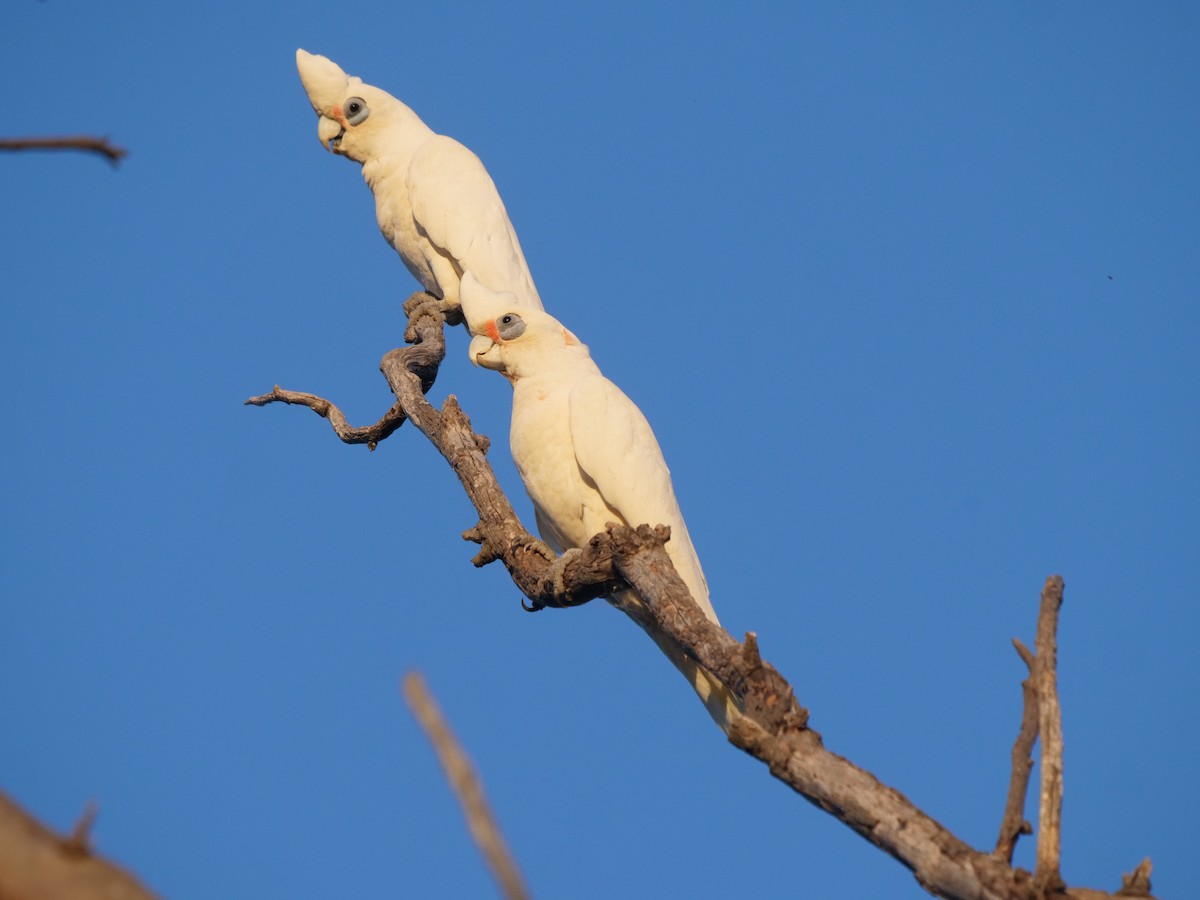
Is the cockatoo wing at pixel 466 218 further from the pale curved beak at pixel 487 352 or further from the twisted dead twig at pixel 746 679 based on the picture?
the twisted dead twig at pixel 746 679

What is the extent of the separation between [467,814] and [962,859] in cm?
274

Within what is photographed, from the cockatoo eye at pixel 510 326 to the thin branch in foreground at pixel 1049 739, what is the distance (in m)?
3.57

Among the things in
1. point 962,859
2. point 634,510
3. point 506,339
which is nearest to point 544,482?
point 634,510

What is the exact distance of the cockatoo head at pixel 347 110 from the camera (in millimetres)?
9406

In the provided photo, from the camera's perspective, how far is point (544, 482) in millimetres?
6434

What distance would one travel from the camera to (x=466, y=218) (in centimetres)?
881

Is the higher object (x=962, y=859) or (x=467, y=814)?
(x=962, y=859)

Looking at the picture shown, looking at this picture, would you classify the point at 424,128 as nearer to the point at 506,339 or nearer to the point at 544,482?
the point at 506,339

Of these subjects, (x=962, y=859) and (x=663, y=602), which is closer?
(x=962, y=859)

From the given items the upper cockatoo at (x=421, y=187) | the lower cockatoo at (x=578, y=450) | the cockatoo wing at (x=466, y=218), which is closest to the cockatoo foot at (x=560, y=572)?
the lower cockatoo at (x=578, y=450)

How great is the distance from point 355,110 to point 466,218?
1.57 meters

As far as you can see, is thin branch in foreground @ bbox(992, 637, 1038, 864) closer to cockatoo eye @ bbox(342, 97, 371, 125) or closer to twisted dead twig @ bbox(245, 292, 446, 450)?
twisted dead twig @ bbox(245, 292, 446, 450)

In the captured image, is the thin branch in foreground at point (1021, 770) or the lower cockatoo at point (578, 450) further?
the lower cockatoo at point (578, 450)

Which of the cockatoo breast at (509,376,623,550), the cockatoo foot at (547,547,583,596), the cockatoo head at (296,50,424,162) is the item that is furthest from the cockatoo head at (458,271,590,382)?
the cockatoo head at (296,50,424,162)
